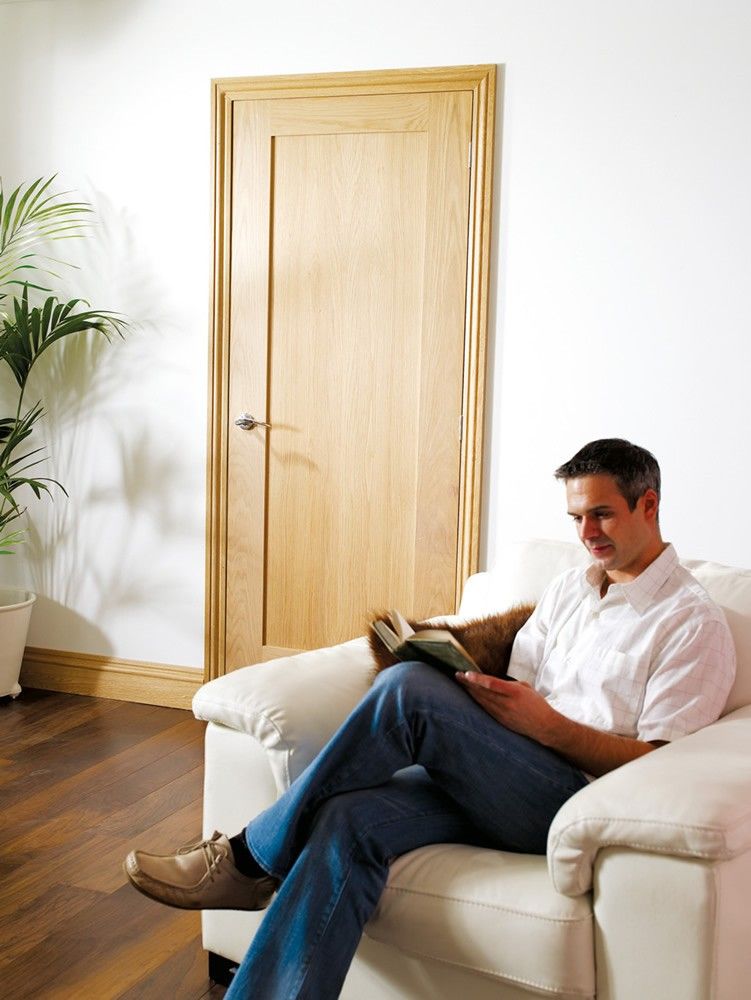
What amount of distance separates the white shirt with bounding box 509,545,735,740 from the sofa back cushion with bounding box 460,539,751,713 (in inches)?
6.3

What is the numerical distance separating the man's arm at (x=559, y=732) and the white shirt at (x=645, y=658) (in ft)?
0.19

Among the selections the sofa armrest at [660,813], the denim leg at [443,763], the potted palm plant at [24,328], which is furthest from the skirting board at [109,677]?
the sofa armrest at [660,813]

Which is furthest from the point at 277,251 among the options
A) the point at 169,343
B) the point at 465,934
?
the point at 465,934

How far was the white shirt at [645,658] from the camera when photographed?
1.97 metres

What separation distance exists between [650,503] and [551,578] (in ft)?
1.49

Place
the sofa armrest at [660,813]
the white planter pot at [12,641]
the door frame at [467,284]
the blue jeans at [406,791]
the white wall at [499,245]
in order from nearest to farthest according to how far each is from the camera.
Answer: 1. the sofa armrest at [660,813]
2. the blue jeans at [406,791]
3. the white wall at [499,245]
4. the door frame at [467,284]
5. the white planter pot at [12,641]

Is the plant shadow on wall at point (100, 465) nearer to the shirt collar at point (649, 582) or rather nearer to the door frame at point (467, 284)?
the door frame at point (467, 284)

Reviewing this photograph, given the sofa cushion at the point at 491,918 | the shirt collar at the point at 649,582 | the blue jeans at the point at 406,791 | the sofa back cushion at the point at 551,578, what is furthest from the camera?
the sofa back cushion at the point at 551,578

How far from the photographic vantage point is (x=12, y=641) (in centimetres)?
415

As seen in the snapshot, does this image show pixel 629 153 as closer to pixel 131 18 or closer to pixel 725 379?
pixel 725 379

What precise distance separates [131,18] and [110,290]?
93cm

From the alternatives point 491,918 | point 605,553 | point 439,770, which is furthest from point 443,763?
point 605,553

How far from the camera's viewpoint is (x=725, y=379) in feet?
11.2

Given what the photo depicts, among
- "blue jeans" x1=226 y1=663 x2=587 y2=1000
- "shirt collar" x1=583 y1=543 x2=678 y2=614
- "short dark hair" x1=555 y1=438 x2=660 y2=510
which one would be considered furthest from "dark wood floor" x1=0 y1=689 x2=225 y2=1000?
"short dark hair" x1=555 y1=438 x2=660 y2=510
